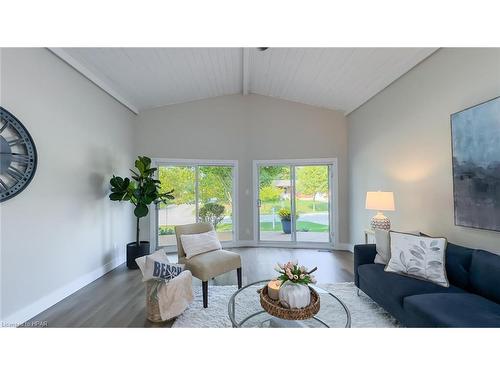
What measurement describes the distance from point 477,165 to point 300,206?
3151 millimetres

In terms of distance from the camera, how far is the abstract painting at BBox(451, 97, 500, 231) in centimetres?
189

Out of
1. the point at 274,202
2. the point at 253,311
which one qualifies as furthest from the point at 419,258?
the point at 274,202

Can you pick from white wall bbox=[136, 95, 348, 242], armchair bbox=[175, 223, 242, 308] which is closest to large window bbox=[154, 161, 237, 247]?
white wall bbox=[136, 95, 348, 242]

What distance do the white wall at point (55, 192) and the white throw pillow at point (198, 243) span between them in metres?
1.49

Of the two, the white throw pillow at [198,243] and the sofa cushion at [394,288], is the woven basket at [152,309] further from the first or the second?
the sofa cushion at [394,288]

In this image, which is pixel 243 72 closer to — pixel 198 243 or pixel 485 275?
A: pixel 198 243

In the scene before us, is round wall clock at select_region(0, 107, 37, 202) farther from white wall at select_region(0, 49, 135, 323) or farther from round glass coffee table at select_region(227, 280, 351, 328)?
round glass coffee table at select_region(227, 280, 351, 328)

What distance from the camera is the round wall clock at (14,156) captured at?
200cm

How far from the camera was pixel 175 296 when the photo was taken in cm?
214

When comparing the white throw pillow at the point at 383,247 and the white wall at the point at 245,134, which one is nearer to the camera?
the white throw pillow at the point at 383,247

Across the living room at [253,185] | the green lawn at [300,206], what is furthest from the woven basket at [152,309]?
the green lawn at [300,206]

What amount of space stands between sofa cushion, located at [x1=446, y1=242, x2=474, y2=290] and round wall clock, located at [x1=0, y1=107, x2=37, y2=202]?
4.20 m
